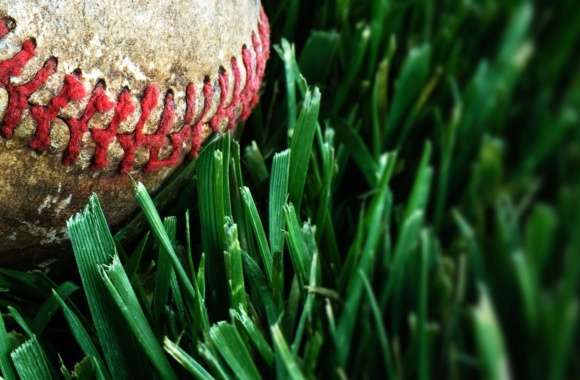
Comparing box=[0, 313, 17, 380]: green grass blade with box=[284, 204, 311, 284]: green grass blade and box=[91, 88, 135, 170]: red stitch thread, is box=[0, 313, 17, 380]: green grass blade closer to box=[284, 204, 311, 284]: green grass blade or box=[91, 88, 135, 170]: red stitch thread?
box=[91, 88, 135, 170]: red stitch thread

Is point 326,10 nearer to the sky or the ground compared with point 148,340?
nearer to the sky

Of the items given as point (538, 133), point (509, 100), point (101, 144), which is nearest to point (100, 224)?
point (101, 144)

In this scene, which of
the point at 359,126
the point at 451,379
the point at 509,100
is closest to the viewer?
the point at 451,379

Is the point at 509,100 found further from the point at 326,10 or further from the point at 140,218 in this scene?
the point at 140,218

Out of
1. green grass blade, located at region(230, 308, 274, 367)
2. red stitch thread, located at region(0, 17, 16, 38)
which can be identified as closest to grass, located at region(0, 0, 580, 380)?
green grass blade, located at region(230, 308, 274, 367)

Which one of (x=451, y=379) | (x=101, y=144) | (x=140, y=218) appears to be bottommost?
(x=451, y=379)

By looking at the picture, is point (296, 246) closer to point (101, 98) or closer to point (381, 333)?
point (381, 333)

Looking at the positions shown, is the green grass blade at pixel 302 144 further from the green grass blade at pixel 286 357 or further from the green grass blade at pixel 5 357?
the green grass blade at pixel 5 357
